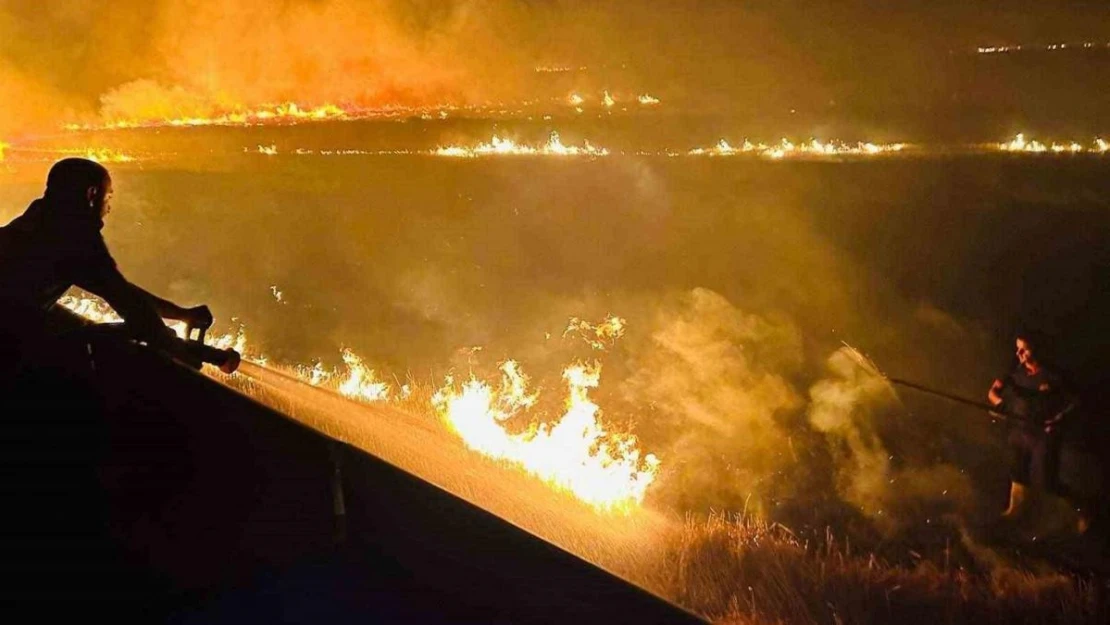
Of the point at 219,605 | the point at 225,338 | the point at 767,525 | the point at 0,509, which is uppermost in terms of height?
the point at 225,338

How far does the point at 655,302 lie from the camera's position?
15414mm

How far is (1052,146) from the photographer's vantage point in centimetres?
2277

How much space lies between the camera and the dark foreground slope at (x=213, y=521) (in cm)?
279

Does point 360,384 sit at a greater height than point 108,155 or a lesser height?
lesser

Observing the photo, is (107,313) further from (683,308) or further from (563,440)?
(683,308)

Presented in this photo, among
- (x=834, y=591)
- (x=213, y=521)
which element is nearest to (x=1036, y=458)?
(x=834, y=591)

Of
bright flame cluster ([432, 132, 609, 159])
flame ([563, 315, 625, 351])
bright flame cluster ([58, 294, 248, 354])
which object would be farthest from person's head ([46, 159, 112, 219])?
bright flame cluster ([432, 132, 609, 159])

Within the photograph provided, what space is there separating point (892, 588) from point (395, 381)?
874 cm

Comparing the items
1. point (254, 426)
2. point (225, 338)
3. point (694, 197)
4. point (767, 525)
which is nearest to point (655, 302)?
point (694, 197)

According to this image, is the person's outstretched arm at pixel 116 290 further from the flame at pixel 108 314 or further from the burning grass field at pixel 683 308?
the flame at pixel 108 314

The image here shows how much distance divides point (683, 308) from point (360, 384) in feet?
20.3

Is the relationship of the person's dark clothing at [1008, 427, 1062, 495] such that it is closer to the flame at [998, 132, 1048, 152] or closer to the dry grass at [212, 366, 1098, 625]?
the dry grass at [212, 366, 1098, 625]

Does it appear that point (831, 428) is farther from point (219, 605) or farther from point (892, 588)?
point (219, 605)

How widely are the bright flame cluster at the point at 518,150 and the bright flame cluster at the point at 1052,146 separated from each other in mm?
12344
